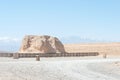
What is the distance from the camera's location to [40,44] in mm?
73125

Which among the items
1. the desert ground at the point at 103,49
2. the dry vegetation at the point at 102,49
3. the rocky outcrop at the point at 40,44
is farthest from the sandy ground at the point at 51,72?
the dry vegetation at the point at 102,49

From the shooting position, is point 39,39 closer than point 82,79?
No

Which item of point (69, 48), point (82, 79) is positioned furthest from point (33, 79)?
point (69, 48)

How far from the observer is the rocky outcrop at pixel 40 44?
7312cm

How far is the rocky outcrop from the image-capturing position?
240ft

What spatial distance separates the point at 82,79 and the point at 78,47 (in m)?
86.3

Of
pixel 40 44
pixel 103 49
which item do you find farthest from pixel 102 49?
pixel 40 44

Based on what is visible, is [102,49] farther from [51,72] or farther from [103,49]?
[51,72]

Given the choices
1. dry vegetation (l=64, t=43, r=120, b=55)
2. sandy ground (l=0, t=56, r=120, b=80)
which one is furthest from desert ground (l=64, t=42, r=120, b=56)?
sandy ground (l=0, t=56, r=120, b=80)

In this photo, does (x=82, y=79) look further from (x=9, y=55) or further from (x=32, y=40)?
(x=32, y=40)

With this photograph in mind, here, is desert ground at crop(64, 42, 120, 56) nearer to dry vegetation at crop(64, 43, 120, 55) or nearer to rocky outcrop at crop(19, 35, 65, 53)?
dry vegetation at crop(64, 43, 120, 55)

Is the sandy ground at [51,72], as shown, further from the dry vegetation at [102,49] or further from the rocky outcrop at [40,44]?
the dry vegetation at [102,49]

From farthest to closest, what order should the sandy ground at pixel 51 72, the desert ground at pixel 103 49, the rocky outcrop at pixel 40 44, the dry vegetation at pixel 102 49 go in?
the dry vegetation at pixel 102 49 → the desert ground at pixel 103 49 → the rocky outcrop at pixel 40 44 → the sandy ground at pixel 51 72

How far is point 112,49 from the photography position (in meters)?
96.2
